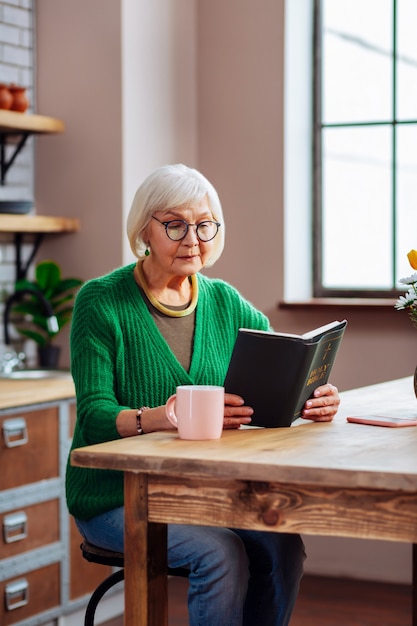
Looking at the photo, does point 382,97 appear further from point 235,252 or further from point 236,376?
point 236,376

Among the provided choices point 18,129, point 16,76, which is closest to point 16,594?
point 18,129

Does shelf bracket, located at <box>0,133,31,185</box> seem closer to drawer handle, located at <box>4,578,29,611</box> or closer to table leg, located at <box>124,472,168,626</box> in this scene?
drawer handle, located at <box>4,578,29,611</box>

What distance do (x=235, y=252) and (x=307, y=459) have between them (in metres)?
2.70

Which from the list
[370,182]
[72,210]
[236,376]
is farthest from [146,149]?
[236,376]

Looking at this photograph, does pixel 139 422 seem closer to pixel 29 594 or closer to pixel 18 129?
pixel 29 594

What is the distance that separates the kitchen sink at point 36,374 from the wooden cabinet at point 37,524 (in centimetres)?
38

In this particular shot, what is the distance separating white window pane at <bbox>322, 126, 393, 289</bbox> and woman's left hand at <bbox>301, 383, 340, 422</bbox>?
2.16 m

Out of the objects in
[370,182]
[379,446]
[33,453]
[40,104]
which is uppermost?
[40,104]

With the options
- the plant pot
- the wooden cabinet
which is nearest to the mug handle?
the wooden cabinet

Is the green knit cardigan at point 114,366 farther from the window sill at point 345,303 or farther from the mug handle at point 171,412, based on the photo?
the window sill at point 345,303

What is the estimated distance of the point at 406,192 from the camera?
4.46 m

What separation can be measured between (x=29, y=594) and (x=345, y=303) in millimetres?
1707

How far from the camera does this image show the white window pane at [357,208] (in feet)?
14.8

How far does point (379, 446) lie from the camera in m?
2.01
